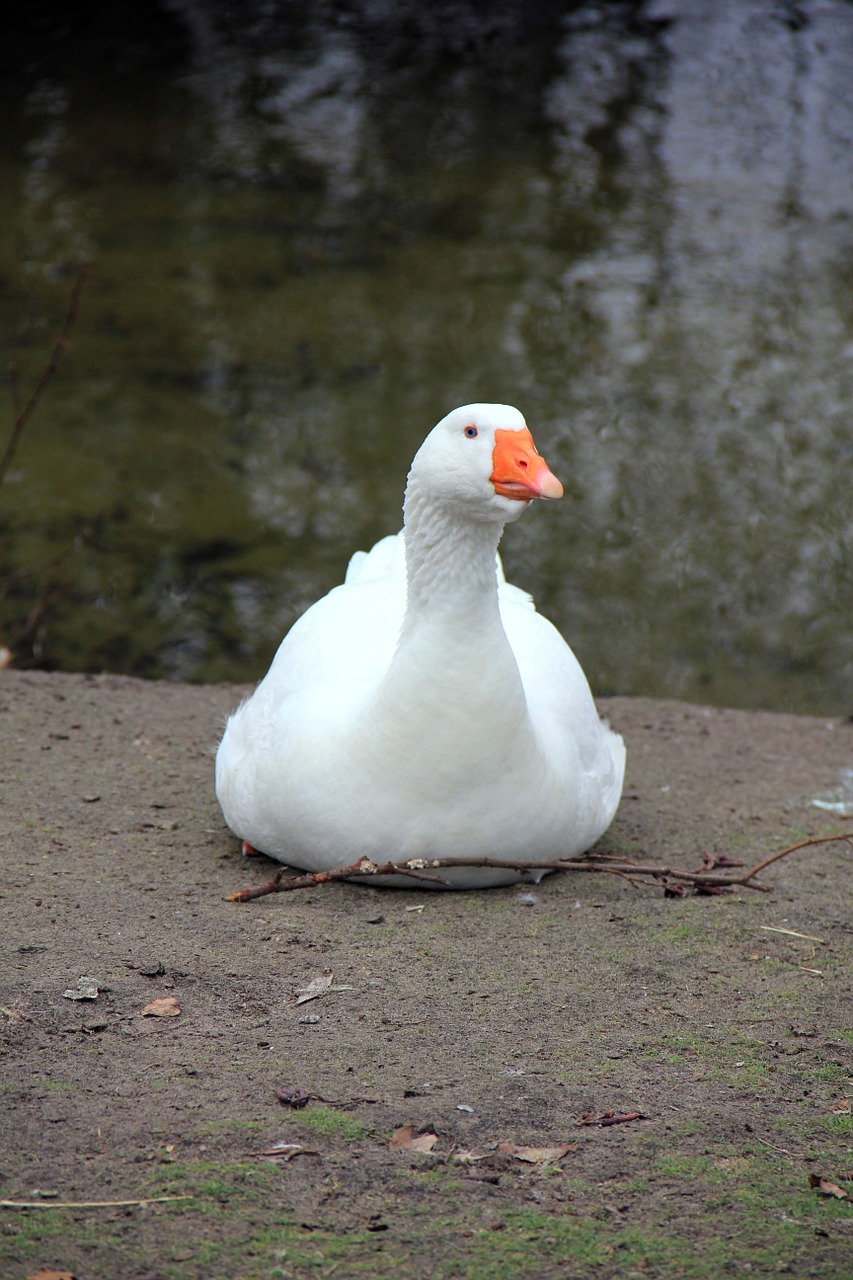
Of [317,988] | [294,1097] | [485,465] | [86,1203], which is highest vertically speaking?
[485,465]

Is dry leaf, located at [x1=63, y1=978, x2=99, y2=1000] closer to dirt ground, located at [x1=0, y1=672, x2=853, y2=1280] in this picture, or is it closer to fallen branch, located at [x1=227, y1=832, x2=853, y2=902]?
dirt ground, located at [x1=0, y1=672, x2=853, y2=1280]

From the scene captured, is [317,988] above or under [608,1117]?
under

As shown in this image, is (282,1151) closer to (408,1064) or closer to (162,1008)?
(408,1064)

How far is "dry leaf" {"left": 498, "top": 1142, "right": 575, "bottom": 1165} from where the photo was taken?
9.88ft

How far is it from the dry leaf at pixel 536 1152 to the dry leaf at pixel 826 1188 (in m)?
0.52

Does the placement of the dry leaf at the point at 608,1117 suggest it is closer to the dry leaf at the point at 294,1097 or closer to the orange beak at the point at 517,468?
the dry leaf at the point at 294,1097

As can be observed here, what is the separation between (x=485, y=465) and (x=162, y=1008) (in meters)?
1.85

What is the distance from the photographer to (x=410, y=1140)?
305cm

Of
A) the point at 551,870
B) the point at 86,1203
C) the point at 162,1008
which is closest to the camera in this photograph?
the point at 86,1203

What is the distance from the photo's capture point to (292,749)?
455 centimetres

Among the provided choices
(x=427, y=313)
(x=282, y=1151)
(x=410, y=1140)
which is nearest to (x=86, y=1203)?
(x=282, y=1151)

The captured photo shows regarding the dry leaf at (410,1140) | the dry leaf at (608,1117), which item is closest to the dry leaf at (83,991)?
the dry leaf at (410,1140)

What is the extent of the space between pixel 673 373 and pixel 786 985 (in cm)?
850

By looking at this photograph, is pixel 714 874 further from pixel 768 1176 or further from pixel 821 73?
pixel 821 73
